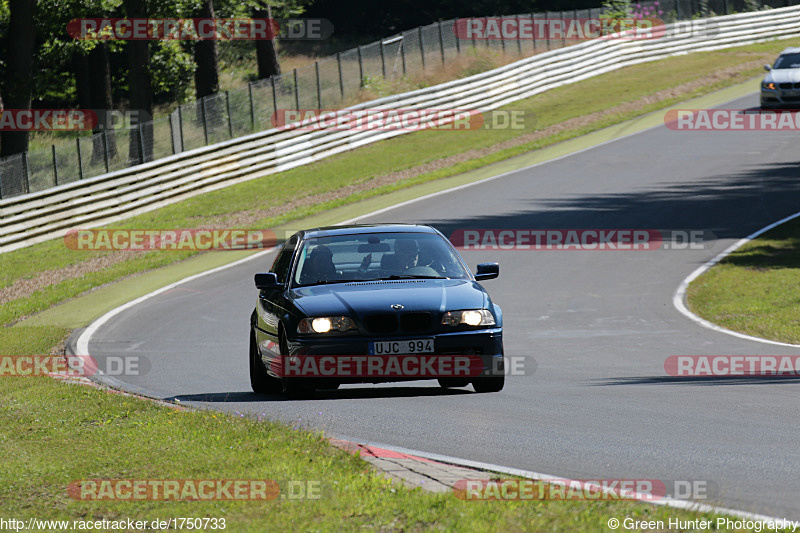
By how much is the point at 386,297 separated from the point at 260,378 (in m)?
2.00

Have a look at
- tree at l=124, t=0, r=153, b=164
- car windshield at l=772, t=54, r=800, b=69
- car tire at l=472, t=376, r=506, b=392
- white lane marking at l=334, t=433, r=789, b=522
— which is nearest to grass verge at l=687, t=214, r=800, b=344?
car tire at l=472, t=376, r=506, b=392

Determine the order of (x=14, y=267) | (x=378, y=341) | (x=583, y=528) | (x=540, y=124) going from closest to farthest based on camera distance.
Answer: (x=583, y=528)
(x=378, y=341)
(x=14, y=267)
(x=540, y=124)

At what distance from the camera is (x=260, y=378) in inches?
454

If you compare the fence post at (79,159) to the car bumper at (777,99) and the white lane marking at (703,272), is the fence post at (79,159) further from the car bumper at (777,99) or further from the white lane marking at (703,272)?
the car bumper at (777,99)

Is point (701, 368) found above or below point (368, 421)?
below

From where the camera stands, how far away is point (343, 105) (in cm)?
4022

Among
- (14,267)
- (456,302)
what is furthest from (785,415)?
(14,267)

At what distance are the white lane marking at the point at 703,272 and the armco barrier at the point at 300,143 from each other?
16.7 m

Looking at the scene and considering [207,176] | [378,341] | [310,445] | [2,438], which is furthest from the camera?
[207,176]

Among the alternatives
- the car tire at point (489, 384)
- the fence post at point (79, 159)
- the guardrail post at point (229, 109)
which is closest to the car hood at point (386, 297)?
the car tire at point (489, 384)

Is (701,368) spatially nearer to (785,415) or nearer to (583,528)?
(785,415)

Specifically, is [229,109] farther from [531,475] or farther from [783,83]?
[531,475]

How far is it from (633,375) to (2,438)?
692cm

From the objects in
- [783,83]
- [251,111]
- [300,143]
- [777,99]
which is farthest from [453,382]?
[777,99]
